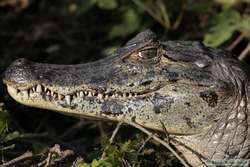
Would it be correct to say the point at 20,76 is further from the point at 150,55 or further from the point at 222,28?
the point at 222,28

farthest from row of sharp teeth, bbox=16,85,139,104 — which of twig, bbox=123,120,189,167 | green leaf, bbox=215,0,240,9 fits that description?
green leaf, bbox=215,0,240,9

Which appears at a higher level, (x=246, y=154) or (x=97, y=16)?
(x=246, y=154)

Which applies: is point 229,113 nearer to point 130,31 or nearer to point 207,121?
point 207,121

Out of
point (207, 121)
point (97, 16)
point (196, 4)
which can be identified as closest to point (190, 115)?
point (207, 121)

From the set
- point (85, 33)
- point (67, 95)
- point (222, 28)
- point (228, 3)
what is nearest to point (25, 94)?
point (67, 95)

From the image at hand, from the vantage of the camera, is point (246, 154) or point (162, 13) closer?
point (246, 154)

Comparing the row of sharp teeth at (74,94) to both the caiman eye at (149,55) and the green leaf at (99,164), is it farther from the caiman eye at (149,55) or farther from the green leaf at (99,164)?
the green leaf at (99,164)

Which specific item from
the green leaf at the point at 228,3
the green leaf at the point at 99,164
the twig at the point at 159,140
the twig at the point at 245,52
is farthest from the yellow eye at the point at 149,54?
the green leaf at the point at 228,3
